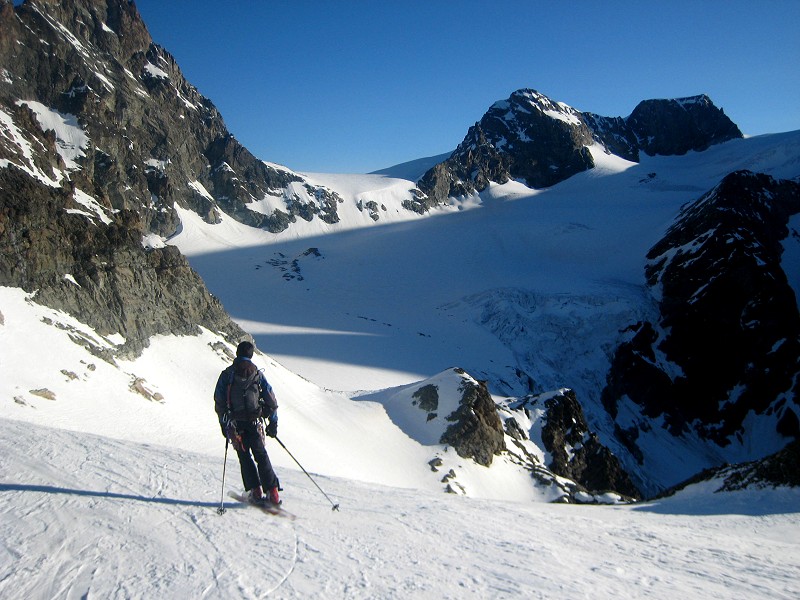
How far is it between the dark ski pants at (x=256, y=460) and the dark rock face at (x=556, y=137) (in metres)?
114

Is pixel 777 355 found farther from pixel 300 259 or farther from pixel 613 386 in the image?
pixel 300 259

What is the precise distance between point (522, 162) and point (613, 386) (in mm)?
92267

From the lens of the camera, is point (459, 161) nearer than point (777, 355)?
No

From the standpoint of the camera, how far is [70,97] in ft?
232

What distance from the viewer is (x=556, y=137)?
133875 millimetres

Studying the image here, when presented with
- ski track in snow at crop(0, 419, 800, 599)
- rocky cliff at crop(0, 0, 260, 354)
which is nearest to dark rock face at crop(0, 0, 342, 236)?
rocky cliff at crop(0, 0, 260, 354)

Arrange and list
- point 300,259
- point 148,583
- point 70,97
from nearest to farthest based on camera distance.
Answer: point 148,583, point 70,97, point 300,259

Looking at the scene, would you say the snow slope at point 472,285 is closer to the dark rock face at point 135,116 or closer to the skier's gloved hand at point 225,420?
the dark rock face at point 135,116

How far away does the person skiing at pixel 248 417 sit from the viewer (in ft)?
23.2

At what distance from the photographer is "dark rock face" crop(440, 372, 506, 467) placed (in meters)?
28.7

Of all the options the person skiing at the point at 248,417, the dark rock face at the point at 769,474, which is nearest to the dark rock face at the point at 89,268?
the person skiing at the point at 248,417

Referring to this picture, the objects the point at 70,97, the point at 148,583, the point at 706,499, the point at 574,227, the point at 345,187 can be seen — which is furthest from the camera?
the point at 345,187

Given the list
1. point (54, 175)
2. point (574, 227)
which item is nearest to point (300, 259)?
point (574, 227)

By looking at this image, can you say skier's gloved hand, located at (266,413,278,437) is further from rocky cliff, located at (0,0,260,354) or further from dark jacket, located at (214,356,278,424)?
rocky cliff, located at (0,0,260,354)
